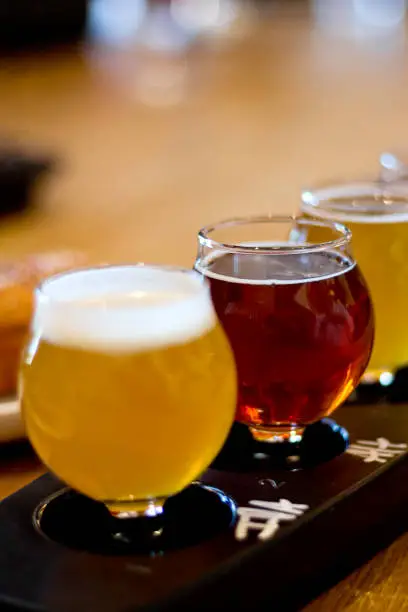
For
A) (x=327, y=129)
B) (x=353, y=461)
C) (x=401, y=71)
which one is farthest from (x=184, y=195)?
(x=401, y=71)

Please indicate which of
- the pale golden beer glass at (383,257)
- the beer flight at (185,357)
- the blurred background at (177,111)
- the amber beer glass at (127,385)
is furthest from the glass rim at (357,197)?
the blurred background at (177,111)

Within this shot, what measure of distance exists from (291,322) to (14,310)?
57 centimetres

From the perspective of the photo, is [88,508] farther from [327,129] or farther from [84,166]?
[327,129]

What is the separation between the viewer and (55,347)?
0.75 metres

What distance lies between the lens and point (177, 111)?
4605mm

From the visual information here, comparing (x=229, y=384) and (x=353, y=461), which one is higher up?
(x=229, y=384)

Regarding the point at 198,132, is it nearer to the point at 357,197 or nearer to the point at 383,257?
the point at 357,197

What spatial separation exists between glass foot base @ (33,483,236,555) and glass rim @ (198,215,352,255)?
224 millimetres

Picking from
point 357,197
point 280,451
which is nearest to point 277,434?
point 280,451

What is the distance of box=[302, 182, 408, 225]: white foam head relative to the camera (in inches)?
42.8

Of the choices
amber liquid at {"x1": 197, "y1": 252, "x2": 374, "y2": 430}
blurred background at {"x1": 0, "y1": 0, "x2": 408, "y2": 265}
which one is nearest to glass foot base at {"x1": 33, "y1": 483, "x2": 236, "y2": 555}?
amber liquid at {"x1": 197, "y1": 252, "x2": 374, "y2": 430}

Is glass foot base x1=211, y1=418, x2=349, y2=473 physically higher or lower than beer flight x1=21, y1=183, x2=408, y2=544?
lower

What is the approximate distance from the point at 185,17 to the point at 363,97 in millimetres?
2813

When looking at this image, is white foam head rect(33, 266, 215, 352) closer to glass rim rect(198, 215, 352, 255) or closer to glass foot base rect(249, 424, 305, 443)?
glass rim rect(198, 215, 352, 255)
